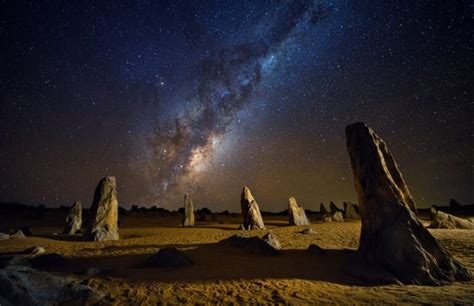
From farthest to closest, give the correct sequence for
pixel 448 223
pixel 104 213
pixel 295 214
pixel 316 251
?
pixel 295 214 < pixel 448 223 < pixel 104 213 < pixel 316 251

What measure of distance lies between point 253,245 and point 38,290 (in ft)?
24.7

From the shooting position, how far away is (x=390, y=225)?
314 inches

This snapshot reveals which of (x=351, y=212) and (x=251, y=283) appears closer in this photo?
(x=251, y=283)

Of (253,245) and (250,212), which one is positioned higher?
(250,212)

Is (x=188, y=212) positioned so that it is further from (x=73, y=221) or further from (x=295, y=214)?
(x=295, y=214)

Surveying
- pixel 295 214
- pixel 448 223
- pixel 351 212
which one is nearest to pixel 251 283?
pixel 448 223

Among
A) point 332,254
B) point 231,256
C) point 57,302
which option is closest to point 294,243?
point 332,254

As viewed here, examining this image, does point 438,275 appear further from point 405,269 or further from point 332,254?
point 332,254

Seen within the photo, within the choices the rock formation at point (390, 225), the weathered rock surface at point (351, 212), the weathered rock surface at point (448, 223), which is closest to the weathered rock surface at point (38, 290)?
the rock formation at point (390, 225)

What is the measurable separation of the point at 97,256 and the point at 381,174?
1120 centimetres

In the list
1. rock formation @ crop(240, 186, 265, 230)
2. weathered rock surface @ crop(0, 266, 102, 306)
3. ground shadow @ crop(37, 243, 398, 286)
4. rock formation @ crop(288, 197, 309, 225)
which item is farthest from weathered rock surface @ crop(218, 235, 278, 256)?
rock formation @ crop(288, 197, 309, 225)

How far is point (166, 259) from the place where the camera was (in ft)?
28.1

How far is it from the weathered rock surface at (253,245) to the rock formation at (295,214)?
13666 millimetres

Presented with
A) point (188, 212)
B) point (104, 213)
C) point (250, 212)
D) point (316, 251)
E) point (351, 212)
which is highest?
point (104, 213)
